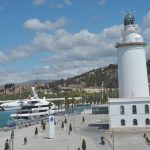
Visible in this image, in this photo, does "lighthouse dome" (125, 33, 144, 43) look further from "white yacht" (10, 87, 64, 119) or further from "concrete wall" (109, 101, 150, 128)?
"white yacht" (10, 87, 64, 119)

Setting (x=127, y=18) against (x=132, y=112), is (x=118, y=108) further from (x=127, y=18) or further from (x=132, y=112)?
(x=127, y=18)

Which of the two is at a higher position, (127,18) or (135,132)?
(127,18)

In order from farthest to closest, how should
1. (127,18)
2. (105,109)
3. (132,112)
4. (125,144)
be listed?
1. (105,109)
2. (127,18)
3. (132,112)
4. (125,144)

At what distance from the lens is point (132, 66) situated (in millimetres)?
71000

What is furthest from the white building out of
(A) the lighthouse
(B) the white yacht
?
(B) the white yacht

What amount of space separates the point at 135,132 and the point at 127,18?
20753 millimetres

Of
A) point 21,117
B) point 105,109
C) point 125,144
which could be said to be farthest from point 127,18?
point 21,117

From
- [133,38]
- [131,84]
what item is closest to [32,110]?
[131,84]

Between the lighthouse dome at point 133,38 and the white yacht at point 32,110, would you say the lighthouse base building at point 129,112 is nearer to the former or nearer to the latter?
the lighthouse dome at point 133,38

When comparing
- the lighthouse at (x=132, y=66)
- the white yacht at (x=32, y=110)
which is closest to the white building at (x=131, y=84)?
the lighthouse at (x=132, y=66)

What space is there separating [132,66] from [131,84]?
10.4 ft

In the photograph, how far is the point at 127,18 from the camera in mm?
73250

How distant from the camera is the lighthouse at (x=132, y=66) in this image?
70.6 metres

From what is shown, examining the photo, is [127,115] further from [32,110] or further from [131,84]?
[32,110]
